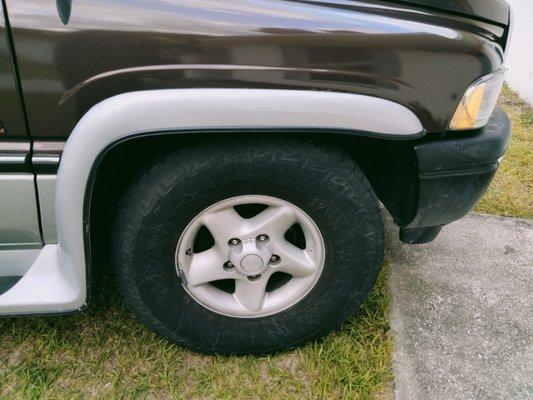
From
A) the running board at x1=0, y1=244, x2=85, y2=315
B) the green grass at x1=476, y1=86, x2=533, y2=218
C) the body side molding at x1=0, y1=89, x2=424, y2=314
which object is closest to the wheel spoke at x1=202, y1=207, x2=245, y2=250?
the body side molding at x1=0, y1=89, x2=424, y2=314

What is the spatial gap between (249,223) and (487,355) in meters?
1.14

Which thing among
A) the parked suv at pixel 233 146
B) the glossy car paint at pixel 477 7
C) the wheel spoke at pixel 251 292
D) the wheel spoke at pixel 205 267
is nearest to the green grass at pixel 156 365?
the parked suv at pixel 233 146

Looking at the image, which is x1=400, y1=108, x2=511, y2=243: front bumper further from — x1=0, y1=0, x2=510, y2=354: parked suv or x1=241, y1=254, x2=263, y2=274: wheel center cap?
x1=241, y1=254, x2=263, y2=274: wheel center cap

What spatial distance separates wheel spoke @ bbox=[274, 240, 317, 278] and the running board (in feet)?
2.24

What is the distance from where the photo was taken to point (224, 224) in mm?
1674

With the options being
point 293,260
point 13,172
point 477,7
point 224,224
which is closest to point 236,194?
point 224,224

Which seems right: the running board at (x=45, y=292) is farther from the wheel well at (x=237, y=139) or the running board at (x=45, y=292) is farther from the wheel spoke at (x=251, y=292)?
the wheel spoke at (x=251, y=292)

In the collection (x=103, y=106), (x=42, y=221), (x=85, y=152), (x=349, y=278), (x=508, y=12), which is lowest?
(x=349, y=278)

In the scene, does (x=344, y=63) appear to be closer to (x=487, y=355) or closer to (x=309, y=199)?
(x=309, y=199)

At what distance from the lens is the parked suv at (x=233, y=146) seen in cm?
138

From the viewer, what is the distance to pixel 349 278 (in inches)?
70.8

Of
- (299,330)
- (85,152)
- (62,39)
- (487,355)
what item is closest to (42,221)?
(85,152)

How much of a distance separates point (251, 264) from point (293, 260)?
6.1 inches

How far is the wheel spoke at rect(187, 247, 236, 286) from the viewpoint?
69.3 inches
